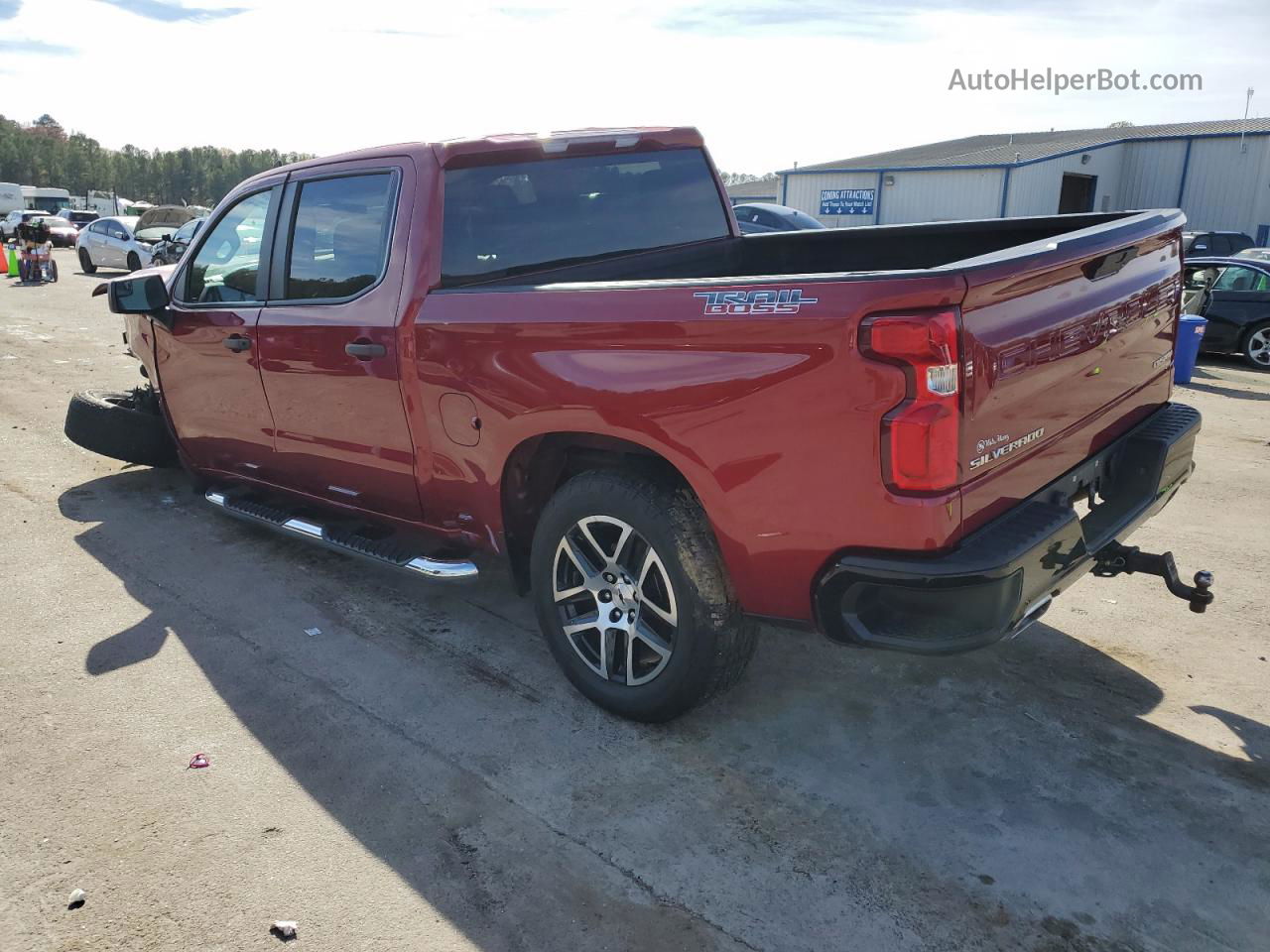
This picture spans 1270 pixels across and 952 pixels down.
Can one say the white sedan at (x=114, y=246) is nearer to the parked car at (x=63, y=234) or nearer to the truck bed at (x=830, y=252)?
the parked car at (x=63, y=234)

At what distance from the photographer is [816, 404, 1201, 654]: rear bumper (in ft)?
8.38

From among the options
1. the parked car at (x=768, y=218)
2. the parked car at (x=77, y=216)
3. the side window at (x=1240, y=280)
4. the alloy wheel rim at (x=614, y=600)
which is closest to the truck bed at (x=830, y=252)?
the alloy wheel rim at (x=614, y=600)

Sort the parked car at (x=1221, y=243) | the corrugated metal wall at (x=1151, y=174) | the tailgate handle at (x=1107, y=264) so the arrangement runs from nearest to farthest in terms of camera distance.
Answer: the tailgate handle at (x=1107, y=264), the parked car at (x=1221, y=243), the corrugated metal wall at (x=1151, y=174)

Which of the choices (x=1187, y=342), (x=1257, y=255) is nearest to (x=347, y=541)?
(x=1187, y=342)

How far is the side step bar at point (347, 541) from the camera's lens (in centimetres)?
385

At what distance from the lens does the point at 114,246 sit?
23844mm

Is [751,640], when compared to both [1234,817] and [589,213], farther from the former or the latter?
[589,213]

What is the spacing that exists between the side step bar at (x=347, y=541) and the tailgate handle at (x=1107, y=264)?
8.11ft

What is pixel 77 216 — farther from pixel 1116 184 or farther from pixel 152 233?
pixel 1116 184

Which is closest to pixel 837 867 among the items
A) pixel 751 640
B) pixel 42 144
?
pixel 751 640

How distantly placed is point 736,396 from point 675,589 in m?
0.72

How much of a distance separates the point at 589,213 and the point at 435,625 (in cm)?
199

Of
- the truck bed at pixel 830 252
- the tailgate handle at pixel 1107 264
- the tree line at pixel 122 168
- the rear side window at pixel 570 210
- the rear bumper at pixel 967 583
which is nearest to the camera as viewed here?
the rear bumper at pixel 967 583

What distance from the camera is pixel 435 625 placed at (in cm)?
434
